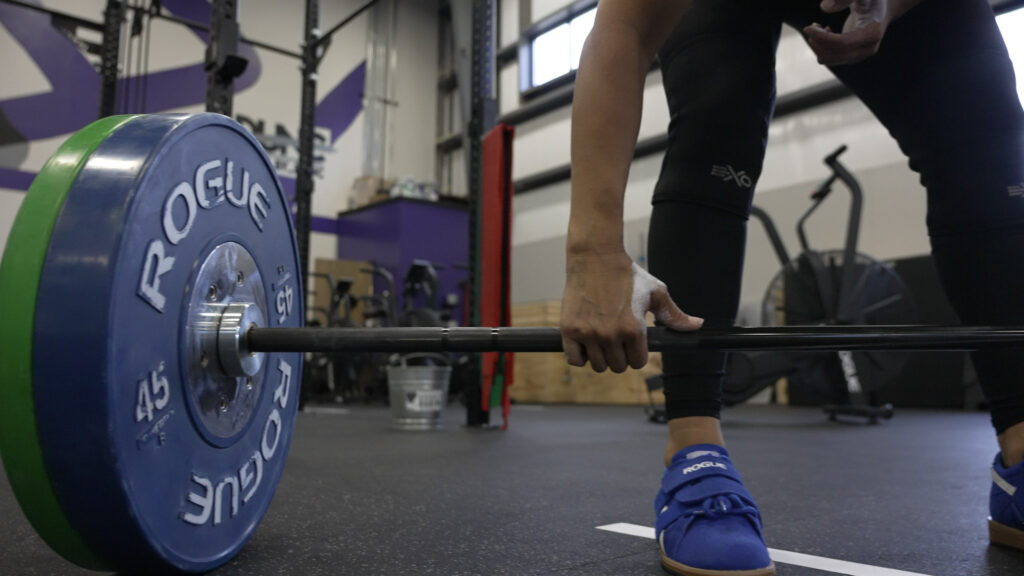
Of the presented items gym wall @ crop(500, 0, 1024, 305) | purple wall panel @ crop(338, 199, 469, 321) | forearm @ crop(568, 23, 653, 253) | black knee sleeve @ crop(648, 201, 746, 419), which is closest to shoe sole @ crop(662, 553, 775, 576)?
black knee sleeve @ crop(648, 201, 746, 419)

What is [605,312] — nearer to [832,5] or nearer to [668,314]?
[668,314]

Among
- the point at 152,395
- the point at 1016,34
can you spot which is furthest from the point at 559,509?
the point at 1016,34

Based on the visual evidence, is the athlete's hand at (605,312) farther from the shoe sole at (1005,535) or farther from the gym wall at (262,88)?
the gym wall at (262,88)

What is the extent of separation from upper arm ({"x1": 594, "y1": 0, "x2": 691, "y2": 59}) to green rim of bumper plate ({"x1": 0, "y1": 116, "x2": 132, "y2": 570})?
16.4 inches

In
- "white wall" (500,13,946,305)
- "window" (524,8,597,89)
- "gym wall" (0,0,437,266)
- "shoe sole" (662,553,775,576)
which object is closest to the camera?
"shoe sole" (662,553,775,576)

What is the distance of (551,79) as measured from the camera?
6.58 meters

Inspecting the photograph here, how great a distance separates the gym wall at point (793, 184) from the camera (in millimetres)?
4406

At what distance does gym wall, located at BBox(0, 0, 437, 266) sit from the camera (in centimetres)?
559

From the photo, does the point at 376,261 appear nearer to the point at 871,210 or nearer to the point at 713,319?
the point at 871,210

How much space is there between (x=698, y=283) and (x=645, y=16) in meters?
0.29

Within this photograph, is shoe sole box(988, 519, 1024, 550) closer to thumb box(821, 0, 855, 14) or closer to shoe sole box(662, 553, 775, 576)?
shoe sole box(662, 553, 775, 576)

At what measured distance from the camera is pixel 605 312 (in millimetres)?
515

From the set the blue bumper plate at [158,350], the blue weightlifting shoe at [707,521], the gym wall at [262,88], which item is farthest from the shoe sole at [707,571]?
the gym wall at [262,88]

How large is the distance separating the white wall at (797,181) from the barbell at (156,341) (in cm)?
428
